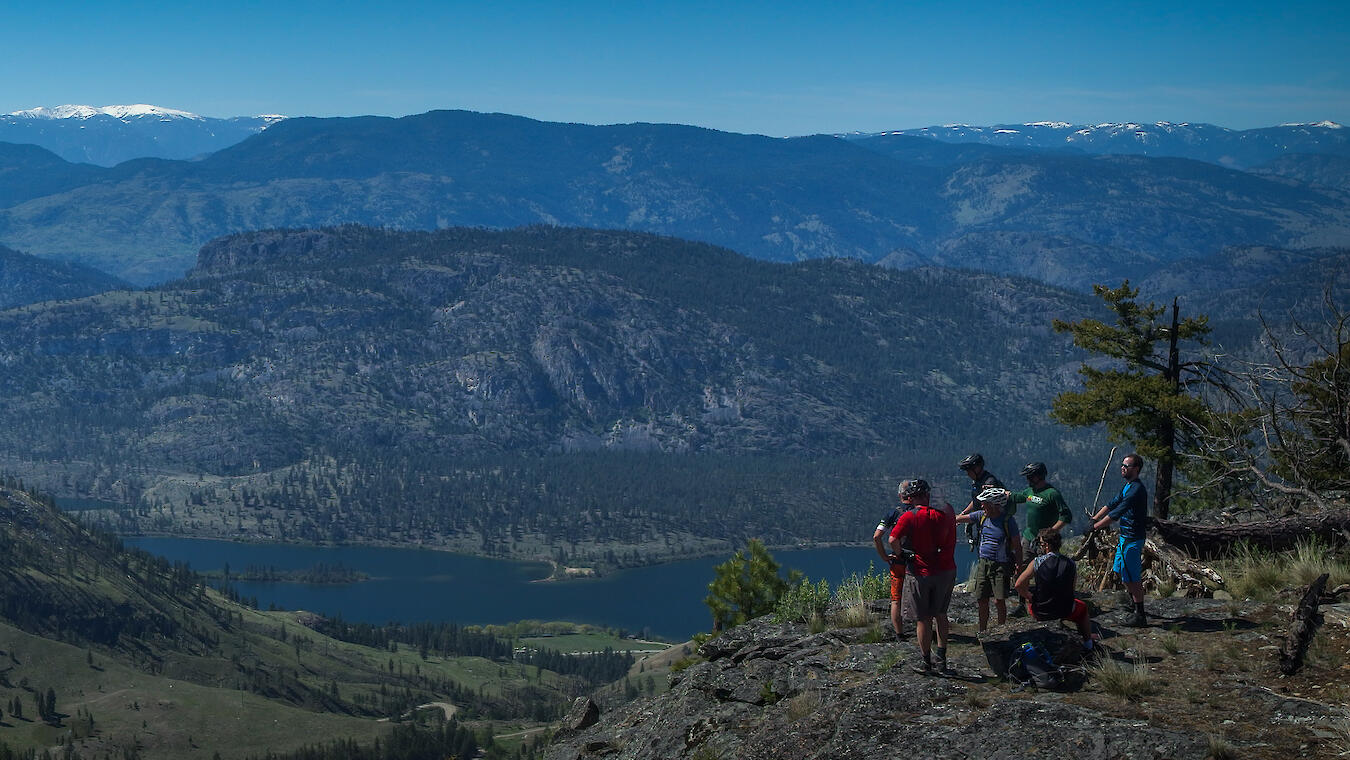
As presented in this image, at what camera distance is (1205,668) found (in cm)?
2030

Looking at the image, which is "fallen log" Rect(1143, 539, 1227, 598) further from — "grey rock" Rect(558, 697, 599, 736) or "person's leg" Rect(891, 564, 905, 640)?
"grey rock" Rect(558, 697, 599, 736)

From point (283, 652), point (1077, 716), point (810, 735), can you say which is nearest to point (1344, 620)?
point (1077, 716)

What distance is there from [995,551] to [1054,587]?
234 cm

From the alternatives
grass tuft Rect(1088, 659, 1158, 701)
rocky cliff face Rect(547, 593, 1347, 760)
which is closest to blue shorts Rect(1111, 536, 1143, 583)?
rocky cliff face Rect(547, 593, 1347, 760)

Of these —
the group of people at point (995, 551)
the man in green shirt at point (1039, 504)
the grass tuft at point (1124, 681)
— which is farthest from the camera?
the man in green shirt at point (1039, 504)

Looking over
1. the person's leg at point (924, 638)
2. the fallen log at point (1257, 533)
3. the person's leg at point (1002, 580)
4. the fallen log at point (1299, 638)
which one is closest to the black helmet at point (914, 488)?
the person's leg at point (924, 638)

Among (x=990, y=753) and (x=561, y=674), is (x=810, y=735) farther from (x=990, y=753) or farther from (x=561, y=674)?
(x=561, y=674)

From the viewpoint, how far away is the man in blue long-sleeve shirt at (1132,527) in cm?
2322

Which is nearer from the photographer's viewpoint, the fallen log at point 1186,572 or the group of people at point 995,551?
the group of people at point 995,551

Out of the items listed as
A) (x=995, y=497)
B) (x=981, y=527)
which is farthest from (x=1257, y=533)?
(x=995, y=497)

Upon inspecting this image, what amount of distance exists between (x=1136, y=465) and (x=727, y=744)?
926 cm

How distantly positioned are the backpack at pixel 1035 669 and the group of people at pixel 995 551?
2.55 ft

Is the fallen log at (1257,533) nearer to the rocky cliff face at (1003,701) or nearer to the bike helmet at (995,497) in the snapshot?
the rocky cliff face at (1003,701)

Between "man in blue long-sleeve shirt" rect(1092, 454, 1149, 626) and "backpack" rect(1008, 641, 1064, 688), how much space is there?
10.7 ft
